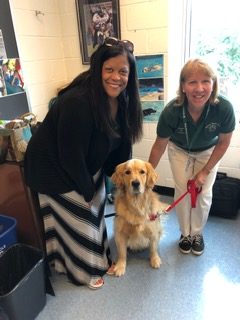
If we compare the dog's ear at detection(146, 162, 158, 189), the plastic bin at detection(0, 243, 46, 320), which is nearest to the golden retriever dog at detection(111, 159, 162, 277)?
the dog's ear at detection(146, 162, 158, 189)

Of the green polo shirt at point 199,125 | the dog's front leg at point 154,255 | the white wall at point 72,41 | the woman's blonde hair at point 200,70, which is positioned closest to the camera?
the woman's blonde hair at point 200,70

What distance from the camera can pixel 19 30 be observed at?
2.08 m

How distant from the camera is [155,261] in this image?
1816 millimetres

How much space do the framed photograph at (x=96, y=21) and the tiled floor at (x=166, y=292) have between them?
1763mm

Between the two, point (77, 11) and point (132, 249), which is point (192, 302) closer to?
point (132, 249)

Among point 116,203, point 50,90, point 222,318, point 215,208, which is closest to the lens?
point 222,318

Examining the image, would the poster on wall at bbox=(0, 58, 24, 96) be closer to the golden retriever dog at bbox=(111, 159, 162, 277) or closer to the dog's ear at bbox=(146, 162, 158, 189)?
the golden retriever dog at bbox=(111, 159, 162, 277)

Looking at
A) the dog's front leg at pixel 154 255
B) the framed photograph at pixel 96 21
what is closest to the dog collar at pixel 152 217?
the dog's front leg at pixel 154 255

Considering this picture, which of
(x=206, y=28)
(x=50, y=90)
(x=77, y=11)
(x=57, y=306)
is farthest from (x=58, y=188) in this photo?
(x=206, y=28)

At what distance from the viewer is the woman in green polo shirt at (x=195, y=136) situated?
149cm

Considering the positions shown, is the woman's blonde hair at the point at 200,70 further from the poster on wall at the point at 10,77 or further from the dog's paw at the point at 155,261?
the poster on wall at the point at 10,77

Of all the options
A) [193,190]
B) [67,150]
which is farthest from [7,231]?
[193,190]

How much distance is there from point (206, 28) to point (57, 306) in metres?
2.32

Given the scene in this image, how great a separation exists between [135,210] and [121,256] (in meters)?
0.35
